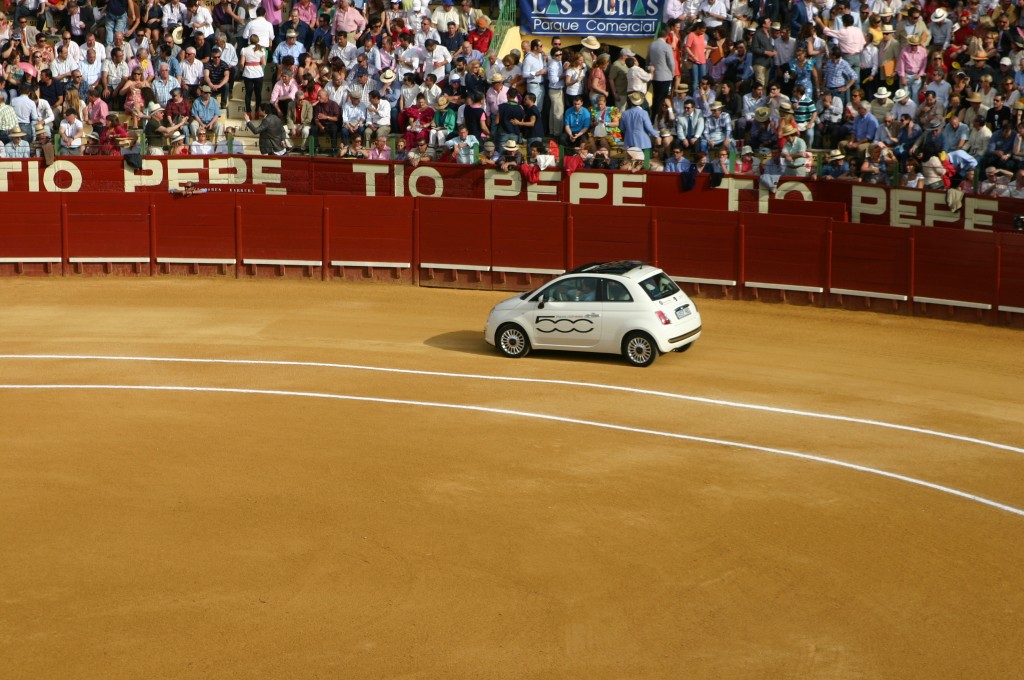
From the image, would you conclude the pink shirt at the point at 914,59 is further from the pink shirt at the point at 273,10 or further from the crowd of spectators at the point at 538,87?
the pink shirt at the point at 273,10

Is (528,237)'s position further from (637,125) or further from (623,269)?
(623,269)

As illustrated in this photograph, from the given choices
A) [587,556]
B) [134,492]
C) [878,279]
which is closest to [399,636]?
[587,556]

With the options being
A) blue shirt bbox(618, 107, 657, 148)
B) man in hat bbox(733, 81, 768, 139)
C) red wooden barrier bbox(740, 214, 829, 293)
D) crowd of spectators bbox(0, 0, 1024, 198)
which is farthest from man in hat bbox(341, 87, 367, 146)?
red wooden barrier bbox(740, 214, 829, 293)

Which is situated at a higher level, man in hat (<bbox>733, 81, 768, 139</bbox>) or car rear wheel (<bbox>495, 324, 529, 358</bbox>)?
man in hat (<bbox>733, 81, 768, 139</bbox>)

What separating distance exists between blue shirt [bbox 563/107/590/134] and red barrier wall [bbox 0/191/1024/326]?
251 centimetres

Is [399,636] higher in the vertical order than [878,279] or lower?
lower

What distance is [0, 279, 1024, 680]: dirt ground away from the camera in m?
14.0

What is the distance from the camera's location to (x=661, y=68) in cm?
3322

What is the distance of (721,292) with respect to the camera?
30.0m

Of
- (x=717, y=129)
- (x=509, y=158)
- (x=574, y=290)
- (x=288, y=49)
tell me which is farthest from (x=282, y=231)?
(x=574, y=290)

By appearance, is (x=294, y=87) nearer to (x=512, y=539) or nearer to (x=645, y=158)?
(x=645, y=158)

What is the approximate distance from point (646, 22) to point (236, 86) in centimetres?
1034

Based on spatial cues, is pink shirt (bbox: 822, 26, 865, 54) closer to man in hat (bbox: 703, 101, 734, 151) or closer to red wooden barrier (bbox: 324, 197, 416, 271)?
man in hat (bbox: 703, 101, 734, 151)

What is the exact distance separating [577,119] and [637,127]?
142 centimetres
